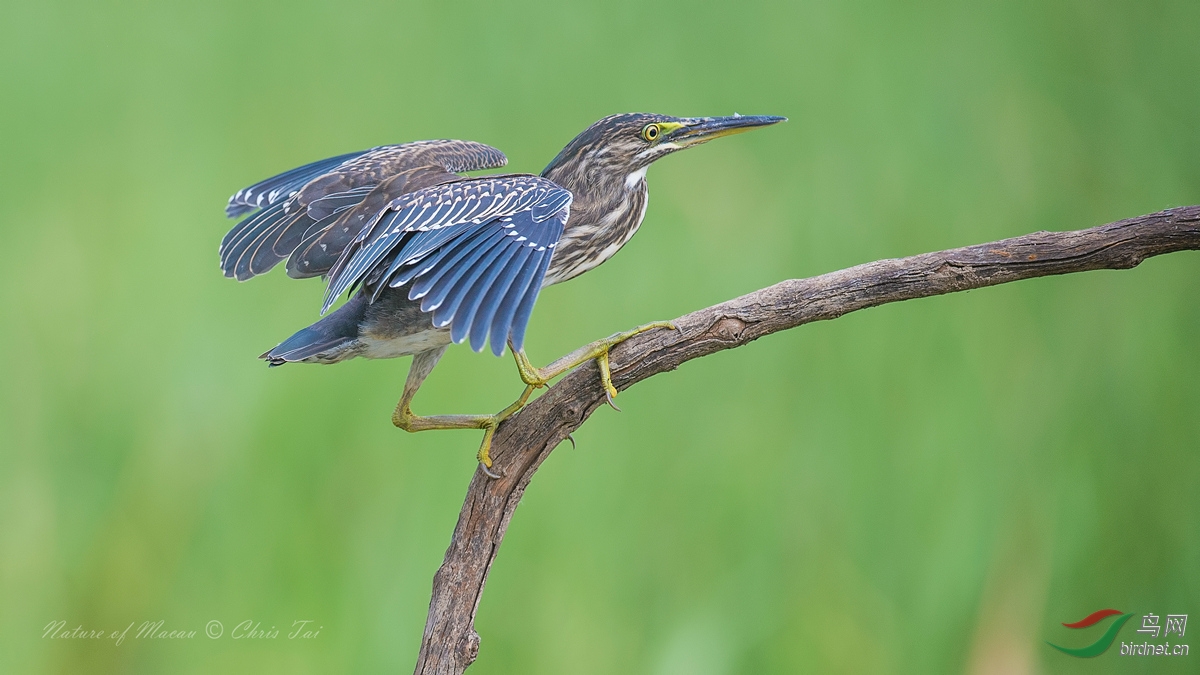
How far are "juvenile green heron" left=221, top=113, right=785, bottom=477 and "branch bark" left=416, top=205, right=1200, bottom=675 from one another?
37mm

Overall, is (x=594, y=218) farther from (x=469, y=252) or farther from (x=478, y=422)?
(x=478, y=422)

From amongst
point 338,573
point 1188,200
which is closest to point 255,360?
point 338,573

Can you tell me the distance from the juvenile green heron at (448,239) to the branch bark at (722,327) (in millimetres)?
37

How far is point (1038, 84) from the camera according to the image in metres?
2.42

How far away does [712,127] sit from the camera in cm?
156

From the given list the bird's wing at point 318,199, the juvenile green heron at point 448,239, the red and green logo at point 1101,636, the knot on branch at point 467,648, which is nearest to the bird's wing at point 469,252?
the juvenile green heron at point 448,239

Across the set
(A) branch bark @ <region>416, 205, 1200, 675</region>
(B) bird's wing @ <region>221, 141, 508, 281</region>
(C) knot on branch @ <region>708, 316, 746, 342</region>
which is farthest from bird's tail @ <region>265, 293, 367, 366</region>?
(C) knot on branch @ <region>708, 316, 746, 342</region>

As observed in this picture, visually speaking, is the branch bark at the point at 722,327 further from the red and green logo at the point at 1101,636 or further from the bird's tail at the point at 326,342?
the red and green logo at the point at 1101,636

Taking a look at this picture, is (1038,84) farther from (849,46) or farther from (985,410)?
(985,410)

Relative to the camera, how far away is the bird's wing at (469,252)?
1.21 meters

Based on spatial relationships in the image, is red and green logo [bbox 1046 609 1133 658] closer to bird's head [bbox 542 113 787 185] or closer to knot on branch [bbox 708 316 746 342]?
knot on branch [bbox 708 316 746 342]

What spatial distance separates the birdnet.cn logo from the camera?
2.00 meters

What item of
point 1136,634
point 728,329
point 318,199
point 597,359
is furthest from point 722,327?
point 1136,634

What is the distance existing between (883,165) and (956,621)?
3.60 feet
